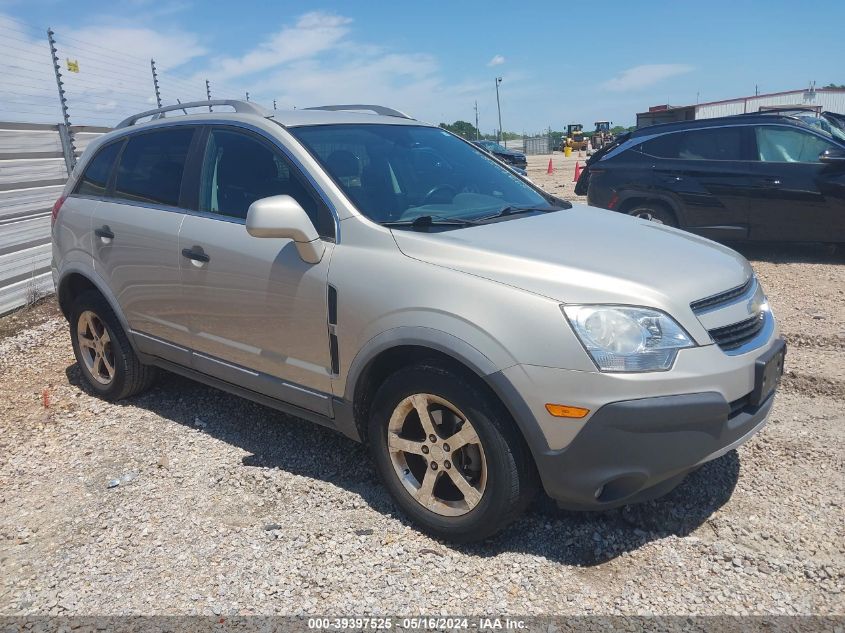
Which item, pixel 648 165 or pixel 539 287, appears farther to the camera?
pixel 648 165

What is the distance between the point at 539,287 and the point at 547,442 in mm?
578

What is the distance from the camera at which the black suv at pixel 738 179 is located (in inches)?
301

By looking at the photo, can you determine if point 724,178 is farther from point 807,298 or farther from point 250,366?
point 250,366

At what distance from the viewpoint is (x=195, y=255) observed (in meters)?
3.64

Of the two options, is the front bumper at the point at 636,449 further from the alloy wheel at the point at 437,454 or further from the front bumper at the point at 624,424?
the alloy wheel at the point at 437,454

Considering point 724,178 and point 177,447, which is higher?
point 724,178

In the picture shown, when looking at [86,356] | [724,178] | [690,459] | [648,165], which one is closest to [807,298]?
[724,178]

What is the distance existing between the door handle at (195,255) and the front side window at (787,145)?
6890 millimetres

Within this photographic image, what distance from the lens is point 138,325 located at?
4184 millimetres

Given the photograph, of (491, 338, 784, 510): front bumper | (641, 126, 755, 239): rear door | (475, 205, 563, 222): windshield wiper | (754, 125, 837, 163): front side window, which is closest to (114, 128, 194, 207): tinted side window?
(475, 205, 563, 222): windshield wiper

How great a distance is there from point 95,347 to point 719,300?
3.96 m

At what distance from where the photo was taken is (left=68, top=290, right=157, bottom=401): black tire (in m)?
4.43

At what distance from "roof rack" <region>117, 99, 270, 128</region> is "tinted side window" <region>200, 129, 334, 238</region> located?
171 mm

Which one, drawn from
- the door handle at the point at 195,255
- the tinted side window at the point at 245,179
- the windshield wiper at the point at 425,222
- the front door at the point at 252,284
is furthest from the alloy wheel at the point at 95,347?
the windshield wiper at the point at 425,222
